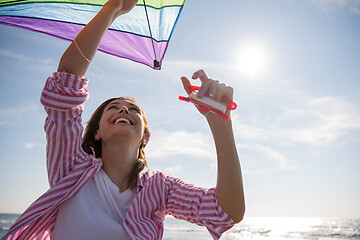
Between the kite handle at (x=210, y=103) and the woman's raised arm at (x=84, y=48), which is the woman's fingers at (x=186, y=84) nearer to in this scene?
the kite handle at (x=210, y=103)

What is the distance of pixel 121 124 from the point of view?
1751mm

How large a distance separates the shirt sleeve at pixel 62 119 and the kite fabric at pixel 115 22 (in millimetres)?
1404

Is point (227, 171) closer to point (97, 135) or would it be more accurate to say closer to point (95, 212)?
point (95, 212)

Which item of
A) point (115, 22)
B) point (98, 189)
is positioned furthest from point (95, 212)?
point (115, 22)

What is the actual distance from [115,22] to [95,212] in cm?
193

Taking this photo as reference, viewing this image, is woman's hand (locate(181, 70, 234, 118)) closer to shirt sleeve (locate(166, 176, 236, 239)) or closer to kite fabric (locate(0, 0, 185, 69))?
shirt sleeve (locate(166, 176, 236, 239))

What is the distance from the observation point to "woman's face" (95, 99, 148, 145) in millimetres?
1749

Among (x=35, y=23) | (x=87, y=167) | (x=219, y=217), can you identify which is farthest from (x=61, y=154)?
(x=35, y=23)

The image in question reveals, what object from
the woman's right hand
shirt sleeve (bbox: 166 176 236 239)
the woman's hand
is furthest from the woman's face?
the woman's hand

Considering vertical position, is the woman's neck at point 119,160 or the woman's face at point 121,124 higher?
the woman's face at point 121,124

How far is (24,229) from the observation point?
1.37 m

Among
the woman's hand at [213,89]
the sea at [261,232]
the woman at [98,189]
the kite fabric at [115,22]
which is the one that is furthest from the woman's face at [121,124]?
the sea at [261,232]

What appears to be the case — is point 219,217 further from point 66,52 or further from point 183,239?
point 183,239

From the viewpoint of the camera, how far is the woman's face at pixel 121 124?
1749 mm
